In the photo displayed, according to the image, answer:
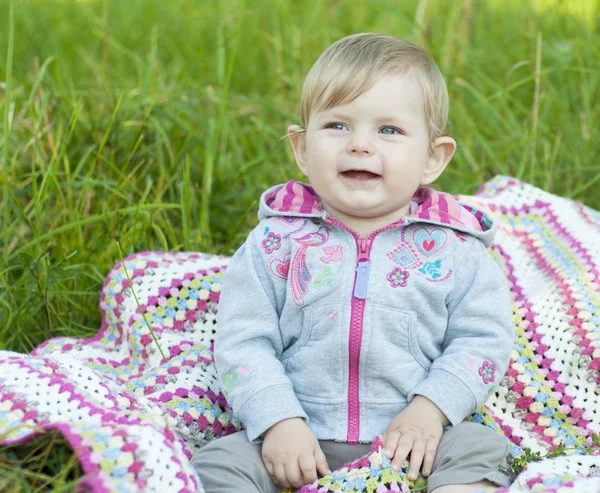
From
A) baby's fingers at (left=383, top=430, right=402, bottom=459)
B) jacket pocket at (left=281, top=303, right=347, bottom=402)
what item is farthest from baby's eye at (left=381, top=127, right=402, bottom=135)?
baby's fingers at (left=383, top=430, right=402, bottom=459)

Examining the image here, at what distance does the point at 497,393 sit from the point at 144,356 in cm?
99

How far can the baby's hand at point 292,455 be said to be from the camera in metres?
1.91

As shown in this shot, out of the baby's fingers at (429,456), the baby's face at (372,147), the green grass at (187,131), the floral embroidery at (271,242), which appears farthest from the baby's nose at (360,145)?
the green grass at (187,131)

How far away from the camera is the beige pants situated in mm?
1872

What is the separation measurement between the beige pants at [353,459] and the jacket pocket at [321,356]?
4.8 inches

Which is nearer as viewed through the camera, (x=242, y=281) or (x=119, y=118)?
(x=242, y=281)

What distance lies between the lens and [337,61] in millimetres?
2072

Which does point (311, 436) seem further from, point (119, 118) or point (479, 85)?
point (479, 85)

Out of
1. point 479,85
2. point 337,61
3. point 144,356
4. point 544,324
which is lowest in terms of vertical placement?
point 144,356

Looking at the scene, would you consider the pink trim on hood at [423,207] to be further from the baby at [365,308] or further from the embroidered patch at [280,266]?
Answer: the embroidered patch at [280,266]

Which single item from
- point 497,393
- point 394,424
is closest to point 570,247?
point 497,393

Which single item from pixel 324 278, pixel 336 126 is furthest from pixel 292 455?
pixel 336 126

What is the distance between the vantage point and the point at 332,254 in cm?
211

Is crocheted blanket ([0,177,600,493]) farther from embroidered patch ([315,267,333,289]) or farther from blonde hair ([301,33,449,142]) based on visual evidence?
blonde hair ([301,33,449,142])
